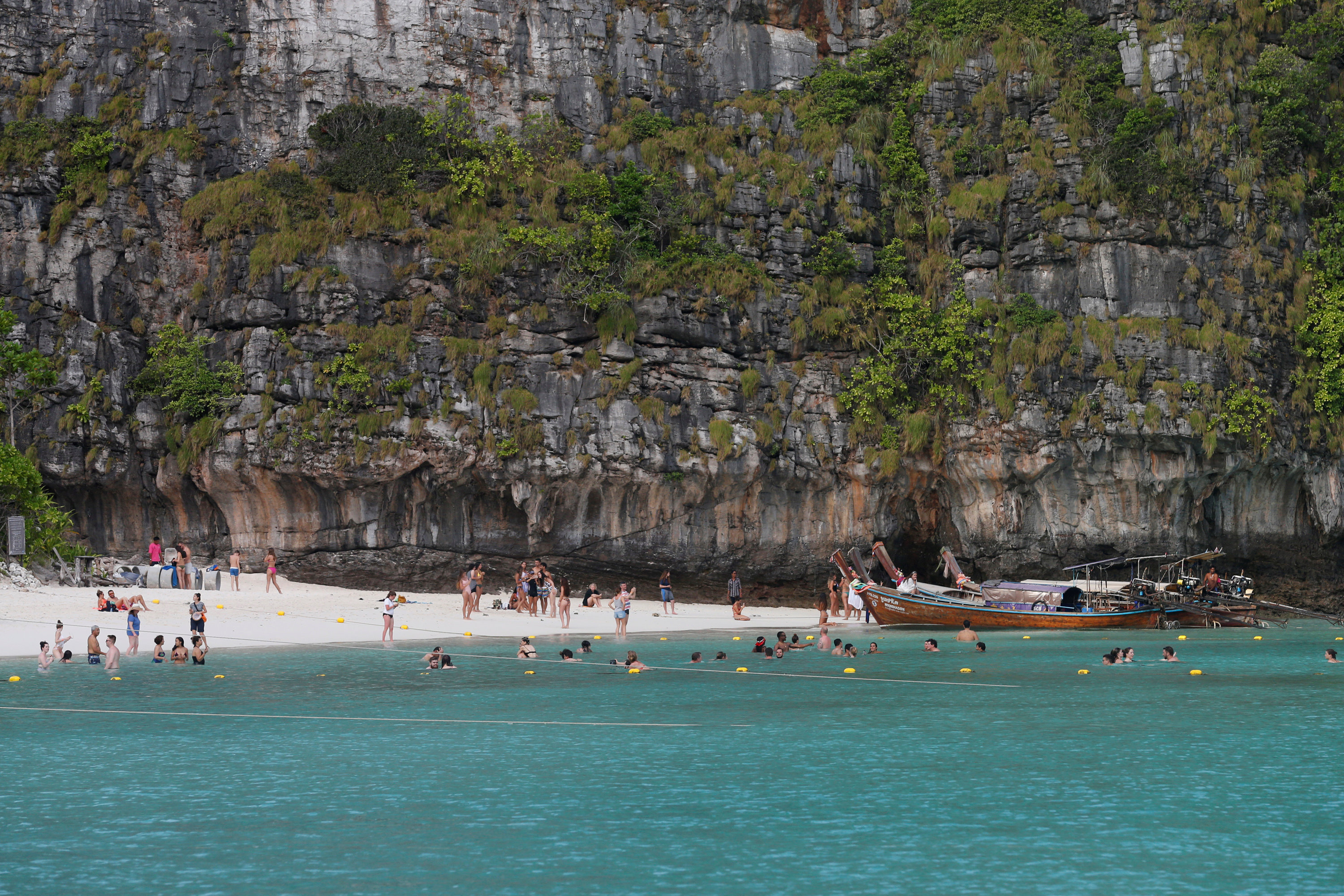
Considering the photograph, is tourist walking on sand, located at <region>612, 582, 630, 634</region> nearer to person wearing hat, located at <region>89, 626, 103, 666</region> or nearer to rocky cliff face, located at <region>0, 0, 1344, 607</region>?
rocky cliff face, located at <region>0, 0, 1344, 607</region>

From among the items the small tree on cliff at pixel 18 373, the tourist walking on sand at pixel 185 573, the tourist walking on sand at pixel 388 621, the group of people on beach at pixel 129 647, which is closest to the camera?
the group of people on beach at pixel 129 647

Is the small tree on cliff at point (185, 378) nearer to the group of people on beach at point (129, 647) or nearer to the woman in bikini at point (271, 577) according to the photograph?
the woman in bikini at point (271, 577)

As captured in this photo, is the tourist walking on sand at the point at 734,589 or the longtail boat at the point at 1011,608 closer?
the longtail boat at the point at 1011,608

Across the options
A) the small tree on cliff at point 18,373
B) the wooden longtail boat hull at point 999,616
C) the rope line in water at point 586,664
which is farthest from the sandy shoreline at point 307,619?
the small tree on cliff at point 18,373

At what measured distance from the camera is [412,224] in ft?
117

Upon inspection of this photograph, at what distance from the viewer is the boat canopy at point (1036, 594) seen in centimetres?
2944

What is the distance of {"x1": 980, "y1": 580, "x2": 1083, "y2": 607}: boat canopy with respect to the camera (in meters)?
29.4

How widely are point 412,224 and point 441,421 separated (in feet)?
21.8

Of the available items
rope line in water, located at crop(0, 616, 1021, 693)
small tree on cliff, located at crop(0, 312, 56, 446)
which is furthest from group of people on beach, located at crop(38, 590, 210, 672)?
small tree on cliff, located at crop(0, 312, 56, 446)

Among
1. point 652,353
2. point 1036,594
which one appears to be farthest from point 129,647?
point 1036,594

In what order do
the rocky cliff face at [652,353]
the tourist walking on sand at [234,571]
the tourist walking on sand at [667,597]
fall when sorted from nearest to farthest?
the tourist walking on sand at [234,571] < the tourist walking on sand at [667,597] < the rocky cliff face at [652,353]

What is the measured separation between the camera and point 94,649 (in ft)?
68.8

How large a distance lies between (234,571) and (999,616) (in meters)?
19.2

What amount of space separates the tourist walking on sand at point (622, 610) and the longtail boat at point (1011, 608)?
6.64 metres
